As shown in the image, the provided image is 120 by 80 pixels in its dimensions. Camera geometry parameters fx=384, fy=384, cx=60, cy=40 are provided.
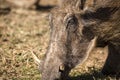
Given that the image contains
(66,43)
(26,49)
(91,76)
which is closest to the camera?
(66,43)

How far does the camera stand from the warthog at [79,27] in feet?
12.7

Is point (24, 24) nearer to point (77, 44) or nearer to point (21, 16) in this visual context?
point (21, 16)

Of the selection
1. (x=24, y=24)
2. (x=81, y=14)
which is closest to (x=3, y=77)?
(x=81, y=14)

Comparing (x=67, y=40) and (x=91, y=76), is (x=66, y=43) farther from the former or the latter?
(x=91, y=76)

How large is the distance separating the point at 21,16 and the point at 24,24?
2.06 ft

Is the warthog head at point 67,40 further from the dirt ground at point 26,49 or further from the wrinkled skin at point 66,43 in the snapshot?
the dirt ground at point 26,49

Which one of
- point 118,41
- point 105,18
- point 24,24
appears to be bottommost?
point 24,24

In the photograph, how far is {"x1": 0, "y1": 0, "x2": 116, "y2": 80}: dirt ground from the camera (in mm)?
4523

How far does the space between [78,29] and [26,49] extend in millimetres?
1699

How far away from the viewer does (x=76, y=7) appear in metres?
3.91

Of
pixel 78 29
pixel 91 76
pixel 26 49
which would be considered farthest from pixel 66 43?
pixel 26 49

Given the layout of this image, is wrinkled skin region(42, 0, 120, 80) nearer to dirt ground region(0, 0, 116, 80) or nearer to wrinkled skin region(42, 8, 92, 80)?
wrinkled skin region(42, 8, 92, 80)

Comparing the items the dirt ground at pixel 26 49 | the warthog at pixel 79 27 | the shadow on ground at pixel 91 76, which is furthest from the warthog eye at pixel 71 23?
the shadow on ground at pixel 91 76

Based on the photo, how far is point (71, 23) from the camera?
12.9 ft
